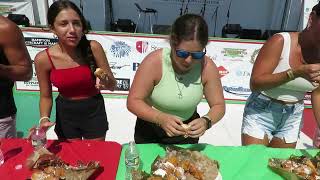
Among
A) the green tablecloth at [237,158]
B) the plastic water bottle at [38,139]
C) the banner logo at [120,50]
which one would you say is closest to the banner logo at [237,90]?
the banner logo at [120,50]

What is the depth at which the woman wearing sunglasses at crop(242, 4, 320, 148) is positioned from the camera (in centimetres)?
231

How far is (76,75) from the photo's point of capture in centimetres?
262

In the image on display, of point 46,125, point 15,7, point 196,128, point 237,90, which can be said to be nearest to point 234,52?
point 237,90

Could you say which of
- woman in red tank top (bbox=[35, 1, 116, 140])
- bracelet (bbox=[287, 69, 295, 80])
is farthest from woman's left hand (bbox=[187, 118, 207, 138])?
woman in red tank top (bbox=[35, 1, 116, 140])

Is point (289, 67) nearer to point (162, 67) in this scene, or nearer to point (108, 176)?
point (162, 67)

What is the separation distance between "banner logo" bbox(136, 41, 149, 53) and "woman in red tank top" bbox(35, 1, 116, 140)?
3020 mm

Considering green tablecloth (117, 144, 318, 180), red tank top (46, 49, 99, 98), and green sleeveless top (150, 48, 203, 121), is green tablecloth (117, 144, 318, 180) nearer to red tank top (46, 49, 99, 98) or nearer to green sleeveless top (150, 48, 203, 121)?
green sleeveless top (150, 48, 203, 121)

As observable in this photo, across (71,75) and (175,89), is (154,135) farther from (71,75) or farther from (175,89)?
(71,75)

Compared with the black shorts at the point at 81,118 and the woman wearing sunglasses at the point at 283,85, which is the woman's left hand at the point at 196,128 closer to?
the woman wearing sunglasses at the point at 283,85

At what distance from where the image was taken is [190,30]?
2.05 m

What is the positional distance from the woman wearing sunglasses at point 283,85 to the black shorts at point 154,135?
1.77 feet

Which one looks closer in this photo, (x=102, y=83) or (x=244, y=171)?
(x=244, y=171)

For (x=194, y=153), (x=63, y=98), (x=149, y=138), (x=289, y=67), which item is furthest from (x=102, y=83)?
(x=289, y=67)

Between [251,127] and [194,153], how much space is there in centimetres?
83
